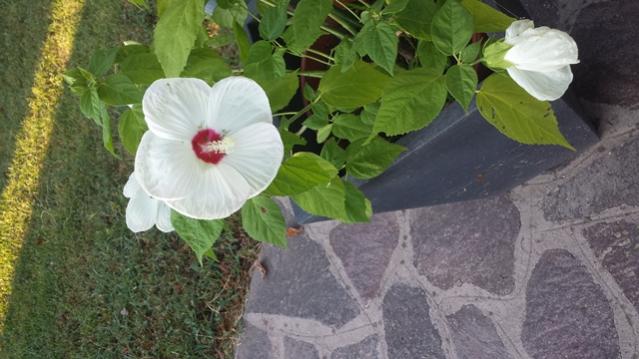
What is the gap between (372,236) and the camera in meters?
1.89

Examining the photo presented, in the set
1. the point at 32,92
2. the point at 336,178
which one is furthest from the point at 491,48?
the point at 32,92

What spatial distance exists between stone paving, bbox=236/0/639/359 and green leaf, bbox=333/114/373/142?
0.56 metres

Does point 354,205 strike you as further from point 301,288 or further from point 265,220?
point 301,288

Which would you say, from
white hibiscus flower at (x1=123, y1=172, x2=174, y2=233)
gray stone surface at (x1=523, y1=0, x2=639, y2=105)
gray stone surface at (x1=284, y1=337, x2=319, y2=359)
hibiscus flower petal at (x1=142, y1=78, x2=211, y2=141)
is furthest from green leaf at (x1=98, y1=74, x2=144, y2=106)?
gray stone surface at (x1=284, y1=337, x2=319, y2=359)

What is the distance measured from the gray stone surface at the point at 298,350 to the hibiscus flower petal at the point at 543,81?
118 cm

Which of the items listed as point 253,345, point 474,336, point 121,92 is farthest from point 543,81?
point 253,345

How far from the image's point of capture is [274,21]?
1.07 m

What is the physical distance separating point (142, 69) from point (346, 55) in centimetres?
31

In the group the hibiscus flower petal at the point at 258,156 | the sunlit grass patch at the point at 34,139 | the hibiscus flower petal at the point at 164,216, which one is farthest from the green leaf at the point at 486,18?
the sunlit grass patch at the point at 34,139

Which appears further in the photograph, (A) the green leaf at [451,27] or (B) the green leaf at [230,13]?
(B) the green leaf at [230,13]

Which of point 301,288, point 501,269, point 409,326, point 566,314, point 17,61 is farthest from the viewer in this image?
point 17,61

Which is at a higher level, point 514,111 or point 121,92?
point 514,111

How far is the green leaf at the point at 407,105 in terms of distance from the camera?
1.02 metres

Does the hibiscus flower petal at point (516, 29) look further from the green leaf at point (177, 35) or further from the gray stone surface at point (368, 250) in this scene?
the gray stone surface at point (368, 250)
